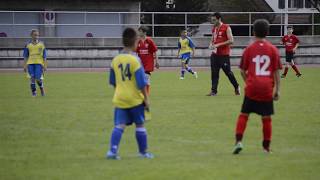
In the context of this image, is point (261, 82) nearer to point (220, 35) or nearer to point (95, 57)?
point (220, 35)

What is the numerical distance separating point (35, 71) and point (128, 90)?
39.3 ft

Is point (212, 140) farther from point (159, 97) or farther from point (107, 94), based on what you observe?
point (107, 94)

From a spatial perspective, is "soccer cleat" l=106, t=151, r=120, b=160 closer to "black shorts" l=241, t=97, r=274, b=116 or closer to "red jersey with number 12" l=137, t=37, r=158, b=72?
"black shorts" l=241, t=97, r=274, b=116

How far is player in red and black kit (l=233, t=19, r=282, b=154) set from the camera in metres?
10.2

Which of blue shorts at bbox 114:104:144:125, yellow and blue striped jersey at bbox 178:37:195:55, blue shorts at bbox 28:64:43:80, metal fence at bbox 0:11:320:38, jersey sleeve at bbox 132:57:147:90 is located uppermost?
metal fence at bbox 0:11:320:38

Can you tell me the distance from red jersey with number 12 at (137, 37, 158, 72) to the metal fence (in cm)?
2194

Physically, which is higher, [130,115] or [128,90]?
[128,90]

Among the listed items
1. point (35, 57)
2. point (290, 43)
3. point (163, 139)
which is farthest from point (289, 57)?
point (163, 139)

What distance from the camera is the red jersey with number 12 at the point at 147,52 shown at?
60.5 feet

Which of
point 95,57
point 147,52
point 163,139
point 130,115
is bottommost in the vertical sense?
point 163,139

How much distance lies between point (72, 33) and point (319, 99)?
81.2 feet

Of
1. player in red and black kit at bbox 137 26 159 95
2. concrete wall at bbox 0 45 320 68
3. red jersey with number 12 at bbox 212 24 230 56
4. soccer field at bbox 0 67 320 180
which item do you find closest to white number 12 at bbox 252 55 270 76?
soccer field at bbox 0 67 320 180

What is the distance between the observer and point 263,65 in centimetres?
1026

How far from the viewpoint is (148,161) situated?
9.74m
